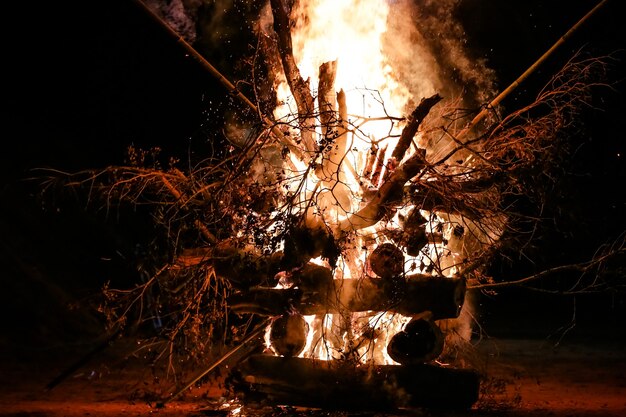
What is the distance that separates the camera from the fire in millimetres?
7180

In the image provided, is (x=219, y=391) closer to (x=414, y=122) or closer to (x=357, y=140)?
(x=357, y=140)

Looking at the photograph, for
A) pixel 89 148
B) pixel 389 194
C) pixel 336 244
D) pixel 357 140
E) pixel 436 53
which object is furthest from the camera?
pixel 89 148

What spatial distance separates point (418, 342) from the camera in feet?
23.1

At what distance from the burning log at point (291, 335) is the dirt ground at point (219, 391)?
0.60 meters

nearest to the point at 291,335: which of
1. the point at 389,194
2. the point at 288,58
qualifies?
the point at 389,194

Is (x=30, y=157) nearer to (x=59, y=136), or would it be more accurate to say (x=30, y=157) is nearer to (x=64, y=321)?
(x=59, y=136)

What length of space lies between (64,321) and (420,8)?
869 centimetres

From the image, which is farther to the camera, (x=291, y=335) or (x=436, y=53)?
(x=436, y=53)

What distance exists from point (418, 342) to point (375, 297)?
2.04 feet

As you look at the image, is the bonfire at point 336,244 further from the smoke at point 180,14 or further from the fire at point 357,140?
the smoke at point 180,14

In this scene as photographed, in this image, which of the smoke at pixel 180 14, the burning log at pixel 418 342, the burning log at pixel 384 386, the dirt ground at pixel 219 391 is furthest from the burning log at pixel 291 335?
the smoke at pixel 180 14

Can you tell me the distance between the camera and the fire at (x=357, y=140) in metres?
7.18

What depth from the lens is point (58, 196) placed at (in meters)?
7.95

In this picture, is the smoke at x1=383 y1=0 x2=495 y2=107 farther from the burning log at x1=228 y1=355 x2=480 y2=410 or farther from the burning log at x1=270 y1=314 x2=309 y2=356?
the burning log at x1=228 y1=355 x2=480 y2=410
